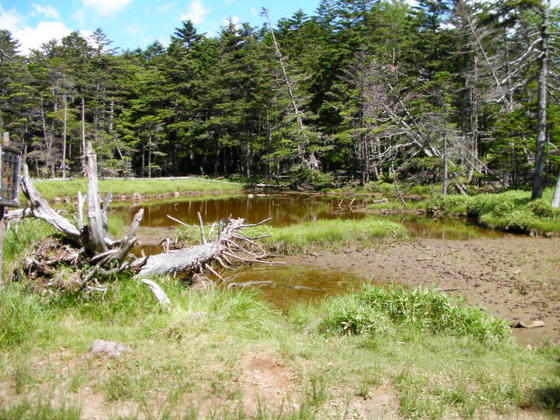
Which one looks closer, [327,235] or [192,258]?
[192,258]

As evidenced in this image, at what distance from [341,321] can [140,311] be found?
3.12 m

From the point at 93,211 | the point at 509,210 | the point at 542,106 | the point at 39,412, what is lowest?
the point at 39,412

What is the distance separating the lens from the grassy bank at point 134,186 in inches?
1128

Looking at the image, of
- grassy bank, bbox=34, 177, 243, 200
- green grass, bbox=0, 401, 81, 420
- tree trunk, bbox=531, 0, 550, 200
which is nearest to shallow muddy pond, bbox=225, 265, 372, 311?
green grass, bbox=0, 401, 81, 420

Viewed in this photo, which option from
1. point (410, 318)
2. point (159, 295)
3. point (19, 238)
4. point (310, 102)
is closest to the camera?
point (159, 295)

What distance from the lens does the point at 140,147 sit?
51.3m

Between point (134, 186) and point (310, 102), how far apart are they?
21357 millimetres

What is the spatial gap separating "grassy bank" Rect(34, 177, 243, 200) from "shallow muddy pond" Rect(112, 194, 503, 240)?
478 centimetres

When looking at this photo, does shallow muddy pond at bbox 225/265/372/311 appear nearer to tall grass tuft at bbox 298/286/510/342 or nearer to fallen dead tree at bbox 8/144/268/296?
tall grass tuft at bbox 298/286/510/342

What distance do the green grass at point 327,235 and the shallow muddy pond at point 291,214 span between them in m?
2.02

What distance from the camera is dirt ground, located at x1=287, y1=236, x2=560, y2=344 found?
8359 millimetres

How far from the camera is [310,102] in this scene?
45.0 metres

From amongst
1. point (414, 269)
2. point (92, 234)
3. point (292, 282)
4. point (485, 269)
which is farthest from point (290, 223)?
point (92, 234)

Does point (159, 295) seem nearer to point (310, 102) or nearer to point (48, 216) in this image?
point (48, 216)
